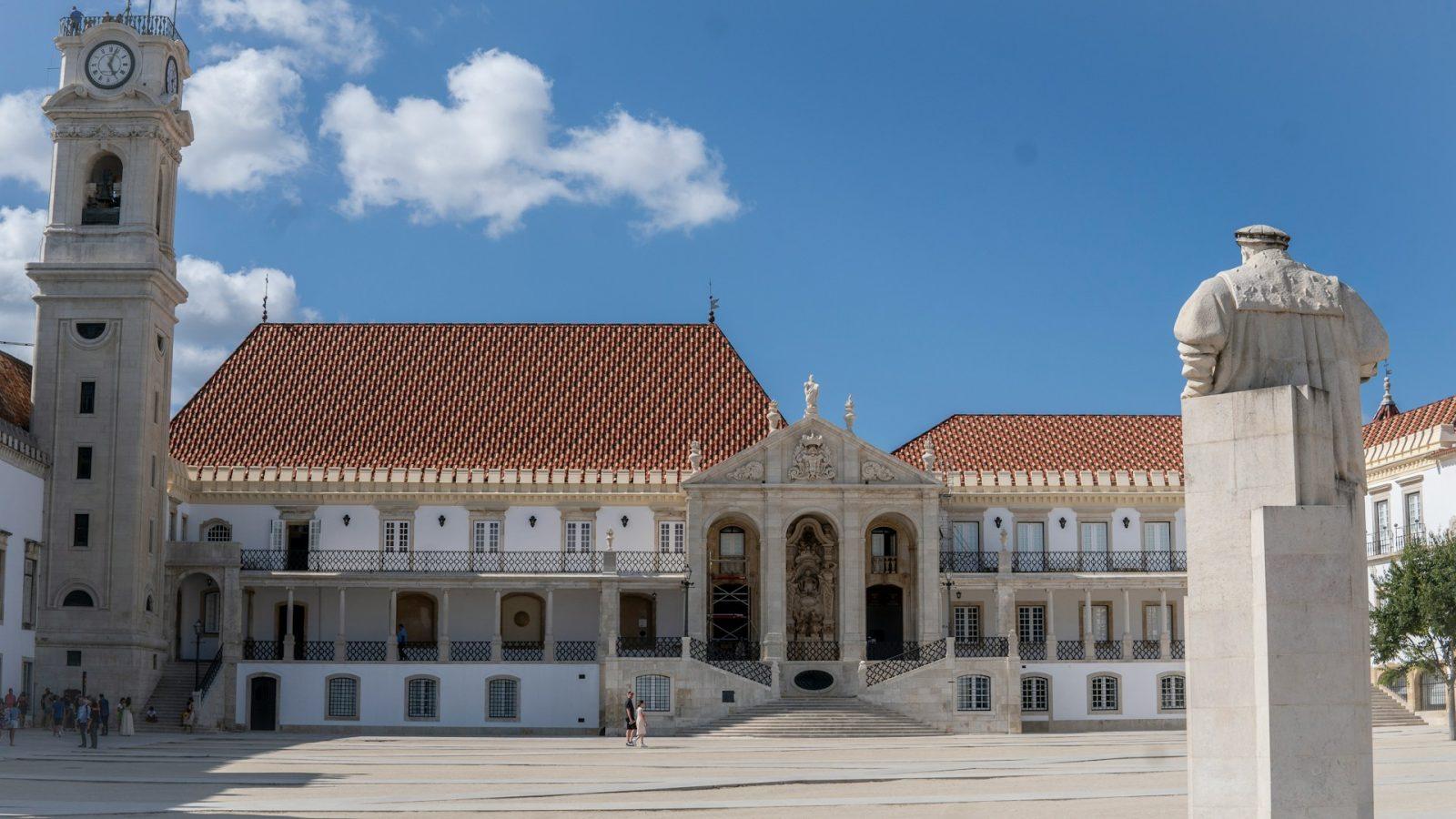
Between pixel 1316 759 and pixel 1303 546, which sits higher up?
pixel 1303 546

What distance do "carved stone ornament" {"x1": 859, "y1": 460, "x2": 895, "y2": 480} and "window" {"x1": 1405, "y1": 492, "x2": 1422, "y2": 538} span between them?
1371 centimetres

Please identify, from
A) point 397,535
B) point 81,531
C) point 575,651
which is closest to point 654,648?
point 575,651

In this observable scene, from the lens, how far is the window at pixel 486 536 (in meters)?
50.6

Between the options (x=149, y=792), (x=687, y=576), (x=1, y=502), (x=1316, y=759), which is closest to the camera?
(x=1316, y=759)

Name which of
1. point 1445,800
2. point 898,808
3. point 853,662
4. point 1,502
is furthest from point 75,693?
point 1445,800

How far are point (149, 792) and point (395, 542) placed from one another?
26.3 m

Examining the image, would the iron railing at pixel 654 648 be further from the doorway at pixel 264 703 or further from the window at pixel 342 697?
the doorway at pixel 264 703

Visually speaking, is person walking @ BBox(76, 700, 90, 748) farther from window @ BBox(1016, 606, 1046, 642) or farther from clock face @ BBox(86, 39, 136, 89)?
window @ BBox(1016, 606, 1046, 642)

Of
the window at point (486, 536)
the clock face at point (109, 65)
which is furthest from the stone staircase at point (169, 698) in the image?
the clock face at point (109, 65)

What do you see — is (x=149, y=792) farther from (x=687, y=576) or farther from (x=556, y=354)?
(x=556, y=354)

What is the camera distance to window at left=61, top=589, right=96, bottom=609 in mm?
44594

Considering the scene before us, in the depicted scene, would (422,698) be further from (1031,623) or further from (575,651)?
(1031,623)

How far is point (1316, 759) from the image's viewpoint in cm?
1111

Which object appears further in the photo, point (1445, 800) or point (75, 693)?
point (75, 693)
